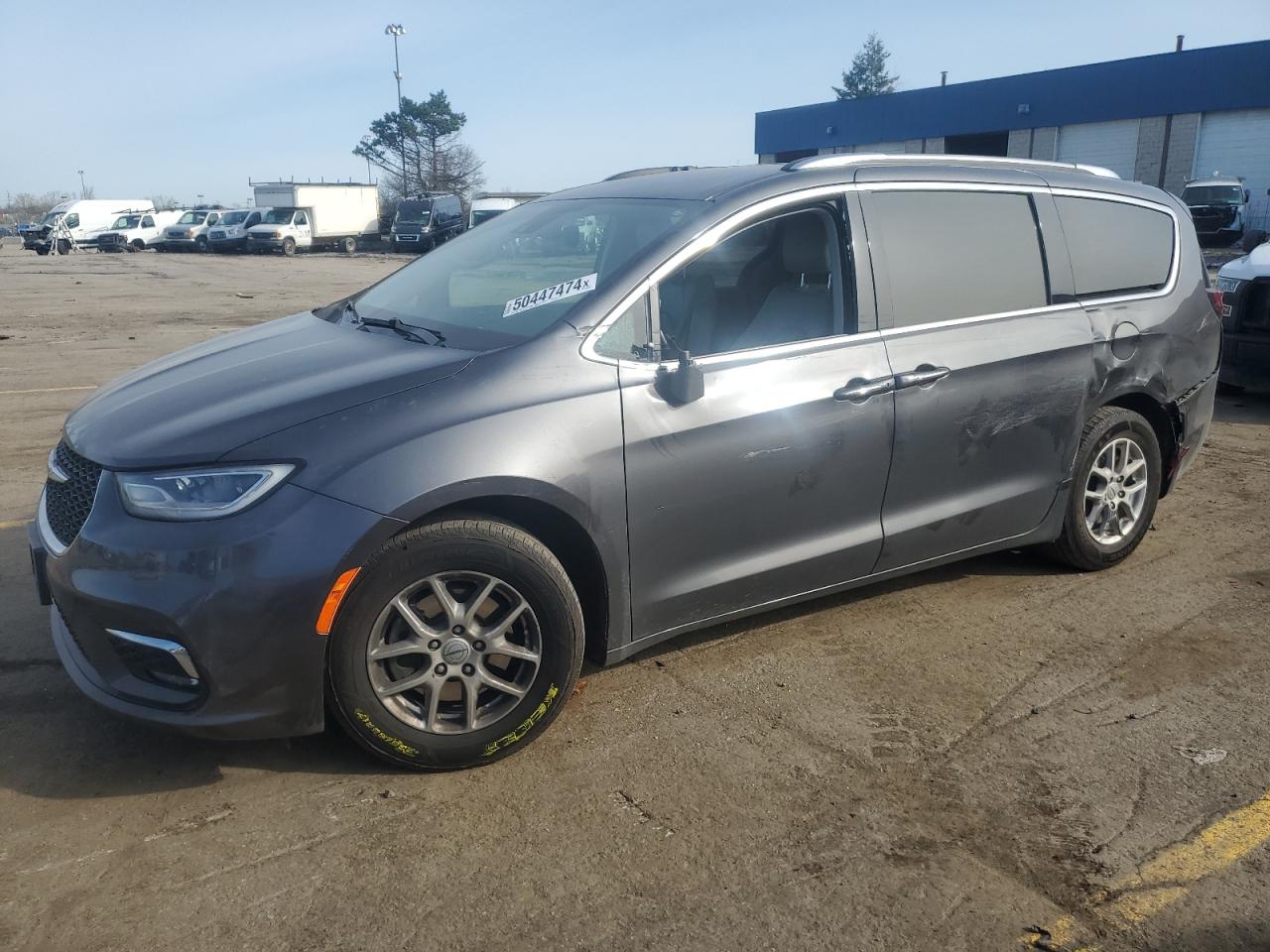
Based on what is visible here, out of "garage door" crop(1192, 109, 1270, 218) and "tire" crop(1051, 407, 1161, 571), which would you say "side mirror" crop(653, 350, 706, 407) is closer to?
"tire" crop(1051, 407, 1161, 571)

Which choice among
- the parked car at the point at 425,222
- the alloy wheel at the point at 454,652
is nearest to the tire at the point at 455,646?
the alloy wheel at the point at 454,652

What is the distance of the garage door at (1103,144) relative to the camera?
3881 centimetres

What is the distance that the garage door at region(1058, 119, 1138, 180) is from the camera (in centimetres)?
3881

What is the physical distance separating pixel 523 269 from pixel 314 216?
4494 cm

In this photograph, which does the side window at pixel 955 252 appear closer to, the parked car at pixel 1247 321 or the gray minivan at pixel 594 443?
the gray minivan at pixel 594 443

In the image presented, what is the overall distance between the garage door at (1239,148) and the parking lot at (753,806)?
122 feet

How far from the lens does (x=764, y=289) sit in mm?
3832

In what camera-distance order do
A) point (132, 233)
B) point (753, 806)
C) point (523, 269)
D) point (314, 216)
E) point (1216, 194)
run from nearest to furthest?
point (753, 806), point (523, 269), point (1216, 194), point (314, 216), point (132, 233)

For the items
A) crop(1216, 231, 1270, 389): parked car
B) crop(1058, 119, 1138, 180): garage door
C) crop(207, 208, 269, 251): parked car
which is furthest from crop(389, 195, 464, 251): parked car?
crop(1216, 231, 1270, 389): parked car

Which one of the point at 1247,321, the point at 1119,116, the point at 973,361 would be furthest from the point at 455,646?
the point at 1119,116

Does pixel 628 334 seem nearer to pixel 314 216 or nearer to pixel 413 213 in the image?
pixel 413 213

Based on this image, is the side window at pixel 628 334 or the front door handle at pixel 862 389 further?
the front door handle at pixel 862 389

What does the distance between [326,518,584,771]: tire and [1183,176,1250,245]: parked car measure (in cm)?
3088

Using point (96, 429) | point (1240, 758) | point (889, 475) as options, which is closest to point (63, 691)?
point (96, 429)
